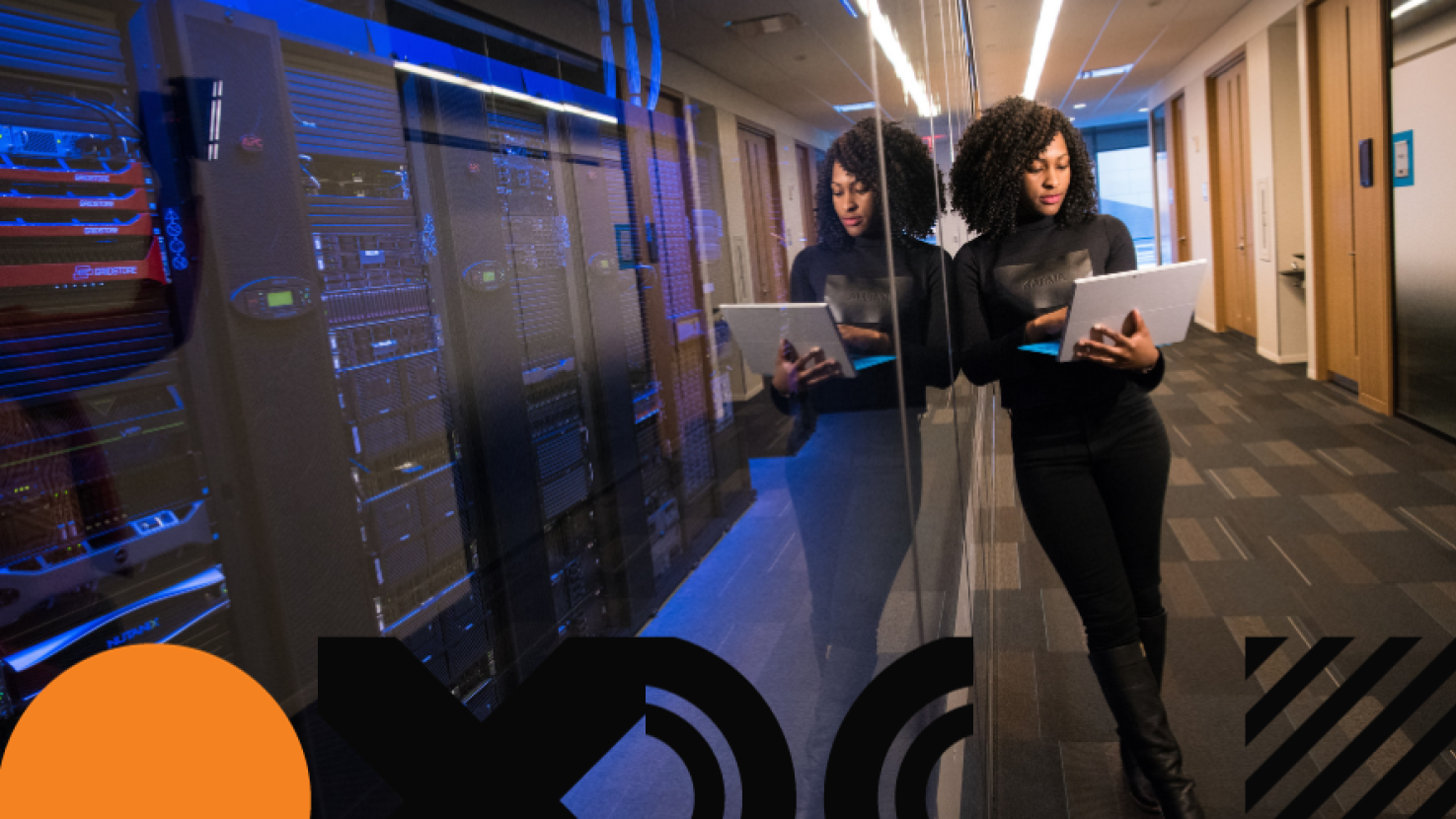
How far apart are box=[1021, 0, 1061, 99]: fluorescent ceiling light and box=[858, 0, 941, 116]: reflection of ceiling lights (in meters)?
3.40

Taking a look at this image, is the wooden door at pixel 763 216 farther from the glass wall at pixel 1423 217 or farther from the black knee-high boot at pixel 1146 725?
the glass wall at pixel 1423 217

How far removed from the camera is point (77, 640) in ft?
1.20

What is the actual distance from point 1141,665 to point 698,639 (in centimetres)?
126

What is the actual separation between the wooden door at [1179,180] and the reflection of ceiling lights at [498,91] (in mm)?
9908

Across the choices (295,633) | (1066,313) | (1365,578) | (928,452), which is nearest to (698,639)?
(295,633)

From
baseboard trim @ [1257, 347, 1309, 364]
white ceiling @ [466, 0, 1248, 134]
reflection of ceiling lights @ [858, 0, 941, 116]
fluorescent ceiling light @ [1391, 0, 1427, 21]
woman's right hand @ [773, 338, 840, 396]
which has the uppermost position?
fluorescent ceiling light @ [1391, 0, 1427, 21]

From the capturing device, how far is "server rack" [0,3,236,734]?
0.35m

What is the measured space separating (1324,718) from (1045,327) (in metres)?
1.12

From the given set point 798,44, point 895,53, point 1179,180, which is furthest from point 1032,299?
point 1179,180

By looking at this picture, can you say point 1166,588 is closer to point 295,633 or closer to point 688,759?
point 688,759

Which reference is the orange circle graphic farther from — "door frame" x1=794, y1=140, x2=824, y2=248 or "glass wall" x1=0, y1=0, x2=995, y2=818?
"door frame" x1=794, y1=140, x2=824, y2=248

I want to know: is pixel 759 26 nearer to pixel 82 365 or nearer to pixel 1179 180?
pixel 82 365

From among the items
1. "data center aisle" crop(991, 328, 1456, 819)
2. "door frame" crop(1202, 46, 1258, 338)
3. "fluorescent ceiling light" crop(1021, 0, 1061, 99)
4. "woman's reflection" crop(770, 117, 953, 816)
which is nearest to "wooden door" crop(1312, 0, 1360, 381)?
"data center aisle" crop(991, 328, 1456, 819)

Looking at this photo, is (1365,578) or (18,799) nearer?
(18,799)
